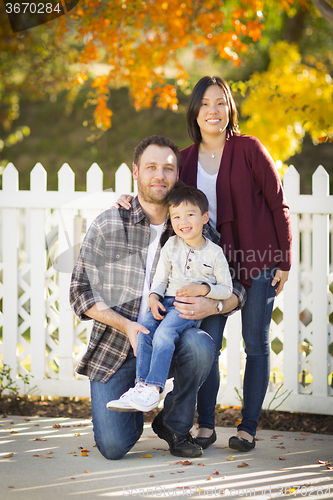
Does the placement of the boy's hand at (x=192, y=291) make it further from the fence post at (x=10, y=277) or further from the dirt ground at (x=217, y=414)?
the fence post at (x=10, y=277)

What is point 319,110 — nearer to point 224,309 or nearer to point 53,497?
point 224,309

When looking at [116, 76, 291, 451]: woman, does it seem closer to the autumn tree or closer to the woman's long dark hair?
the woman's long dark hair

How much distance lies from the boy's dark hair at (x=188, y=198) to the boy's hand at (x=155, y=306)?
500mm

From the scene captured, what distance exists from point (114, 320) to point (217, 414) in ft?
4.53

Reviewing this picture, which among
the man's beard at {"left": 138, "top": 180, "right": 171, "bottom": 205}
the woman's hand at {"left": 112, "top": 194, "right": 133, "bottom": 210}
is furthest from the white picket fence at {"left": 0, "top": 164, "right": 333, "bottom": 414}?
the man's beard at {"left": 138, "top": 180, "right": 171, "bottom": 205}

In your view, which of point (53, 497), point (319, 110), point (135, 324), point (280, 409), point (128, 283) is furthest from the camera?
point (319, 110)

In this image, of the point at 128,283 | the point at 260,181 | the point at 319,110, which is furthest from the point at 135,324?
→ the point at 319,110

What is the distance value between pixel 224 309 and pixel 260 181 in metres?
0.75

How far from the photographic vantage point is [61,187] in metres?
3.70

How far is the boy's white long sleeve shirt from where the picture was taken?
103 inches

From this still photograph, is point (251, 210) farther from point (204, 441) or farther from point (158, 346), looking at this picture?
point (204, 441)

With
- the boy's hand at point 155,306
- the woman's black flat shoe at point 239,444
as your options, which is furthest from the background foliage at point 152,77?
the woman's black flat shoe at point 239,444

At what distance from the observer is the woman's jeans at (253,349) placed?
108 inches

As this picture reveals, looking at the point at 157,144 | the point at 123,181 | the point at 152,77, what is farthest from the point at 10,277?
the point at 152,77
